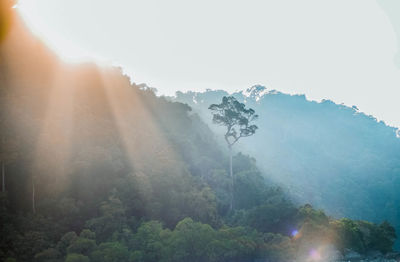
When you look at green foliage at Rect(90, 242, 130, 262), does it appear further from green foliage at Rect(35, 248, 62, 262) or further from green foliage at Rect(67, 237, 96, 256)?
green foliage at Rect(35, 248, 62, 262)

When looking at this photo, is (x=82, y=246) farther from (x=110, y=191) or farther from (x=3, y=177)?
(x=3, y=177)

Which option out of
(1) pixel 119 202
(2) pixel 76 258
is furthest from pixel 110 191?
(2) pixel 76 258

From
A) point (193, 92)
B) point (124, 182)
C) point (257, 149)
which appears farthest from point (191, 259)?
point (193, 92)

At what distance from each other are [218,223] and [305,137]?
228 ft

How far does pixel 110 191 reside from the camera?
25.4 m

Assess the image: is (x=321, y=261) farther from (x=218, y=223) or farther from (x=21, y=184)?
(x=21, y=184)

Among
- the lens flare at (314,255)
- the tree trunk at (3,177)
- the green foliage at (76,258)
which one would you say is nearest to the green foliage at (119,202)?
the green foliage at (76,258)

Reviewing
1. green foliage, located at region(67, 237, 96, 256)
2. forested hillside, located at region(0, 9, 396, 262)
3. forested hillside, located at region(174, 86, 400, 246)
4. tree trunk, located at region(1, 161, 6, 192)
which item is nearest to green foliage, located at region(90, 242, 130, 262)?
forested hillside, located at region(0, 9, 396, 262)

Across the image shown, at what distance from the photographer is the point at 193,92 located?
93.3 m

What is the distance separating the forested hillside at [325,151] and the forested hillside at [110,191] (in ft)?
89.0

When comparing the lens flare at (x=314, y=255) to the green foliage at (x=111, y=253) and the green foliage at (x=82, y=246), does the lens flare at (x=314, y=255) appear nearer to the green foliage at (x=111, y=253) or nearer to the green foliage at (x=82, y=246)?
the green foliage at (x=111, y=253)

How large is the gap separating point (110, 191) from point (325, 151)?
74.9 metres

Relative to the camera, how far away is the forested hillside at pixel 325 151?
7062 centimetres

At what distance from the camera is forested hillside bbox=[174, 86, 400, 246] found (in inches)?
2781
